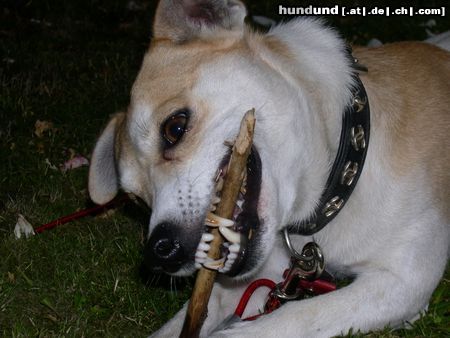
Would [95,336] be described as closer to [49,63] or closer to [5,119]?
[5,119]

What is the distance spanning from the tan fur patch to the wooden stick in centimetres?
78

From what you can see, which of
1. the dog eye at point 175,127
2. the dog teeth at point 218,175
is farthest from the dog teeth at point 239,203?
the dog eye at point 175,127

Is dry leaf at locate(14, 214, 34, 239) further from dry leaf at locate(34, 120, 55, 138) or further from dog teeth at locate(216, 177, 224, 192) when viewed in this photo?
dog teeth at locate(216, 177, 224, 192)

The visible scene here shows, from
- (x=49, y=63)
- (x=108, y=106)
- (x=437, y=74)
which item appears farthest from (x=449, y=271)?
(x=49, y=63)

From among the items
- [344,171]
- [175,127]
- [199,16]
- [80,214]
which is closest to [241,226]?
[175,127]

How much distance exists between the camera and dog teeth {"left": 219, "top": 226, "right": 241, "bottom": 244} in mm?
Answer: 2842

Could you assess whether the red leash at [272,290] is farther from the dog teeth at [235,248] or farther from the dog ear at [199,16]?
the dog ear at [199,16]

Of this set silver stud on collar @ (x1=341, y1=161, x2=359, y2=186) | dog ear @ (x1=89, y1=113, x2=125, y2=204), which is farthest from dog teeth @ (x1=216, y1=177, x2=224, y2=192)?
dog ear @ (x1=89, y1=113, x2=125, y2=204)

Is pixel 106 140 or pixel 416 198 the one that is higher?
pixel 416 198

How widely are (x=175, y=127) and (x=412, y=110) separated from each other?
1.07 m

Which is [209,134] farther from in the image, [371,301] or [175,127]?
[371,301]

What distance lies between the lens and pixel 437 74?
12.2 ft

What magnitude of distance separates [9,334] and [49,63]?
3.45 meters

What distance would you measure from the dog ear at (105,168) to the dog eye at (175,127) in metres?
0.64
